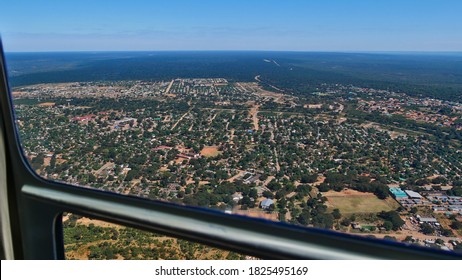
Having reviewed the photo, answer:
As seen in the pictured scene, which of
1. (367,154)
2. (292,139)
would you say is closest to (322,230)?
(367,154)

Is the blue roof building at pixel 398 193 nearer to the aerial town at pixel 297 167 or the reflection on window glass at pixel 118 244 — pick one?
the aerial town at pixel 297 167

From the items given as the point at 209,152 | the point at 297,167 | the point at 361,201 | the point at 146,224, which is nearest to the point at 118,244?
the point at 146,224

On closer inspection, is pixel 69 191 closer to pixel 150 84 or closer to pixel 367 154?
pixel 367 154

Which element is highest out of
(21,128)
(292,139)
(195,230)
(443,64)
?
(443,64)

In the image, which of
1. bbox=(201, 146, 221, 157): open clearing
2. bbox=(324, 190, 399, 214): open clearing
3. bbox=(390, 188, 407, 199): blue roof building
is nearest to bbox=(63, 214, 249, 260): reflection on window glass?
bbox=(324, 190, 399, 214): open clearing

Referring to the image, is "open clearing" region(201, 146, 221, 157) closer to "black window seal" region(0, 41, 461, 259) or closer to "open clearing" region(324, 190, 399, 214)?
"open clearing" region(324, 190, 399, 214)

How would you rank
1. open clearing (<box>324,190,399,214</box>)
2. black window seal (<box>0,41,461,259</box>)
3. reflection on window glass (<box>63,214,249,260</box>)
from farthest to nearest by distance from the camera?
open clearing (<box>324,190,399,214</box>), reflection on window glass (<box>63,214,249,260</box>), black window seal (<box>0,41,461,259</box>)

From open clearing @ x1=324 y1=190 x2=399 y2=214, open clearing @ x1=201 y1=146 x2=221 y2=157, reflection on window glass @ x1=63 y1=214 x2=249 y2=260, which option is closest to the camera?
reflection on window glass @ x1=63 y1=214 x2=249 y2=260

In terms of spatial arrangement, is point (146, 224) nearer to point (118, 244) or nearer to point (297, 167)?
point (118, 244)

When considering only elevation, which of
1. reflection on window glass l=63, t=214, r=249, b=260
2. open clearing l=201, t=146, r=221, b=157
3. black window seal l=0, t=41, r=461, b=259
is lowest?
open clearing l=201, t=146, r=221, b=157
